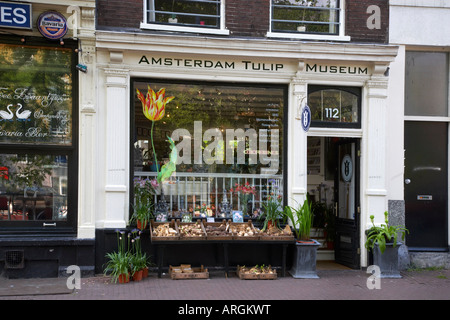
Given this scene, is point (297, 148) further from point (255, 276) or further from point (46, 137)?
point (46, 137)

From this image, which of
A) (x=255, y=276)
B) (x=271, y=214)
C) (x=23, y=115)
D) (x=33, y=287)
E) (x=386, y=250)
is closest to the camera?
(x=33, y=287)

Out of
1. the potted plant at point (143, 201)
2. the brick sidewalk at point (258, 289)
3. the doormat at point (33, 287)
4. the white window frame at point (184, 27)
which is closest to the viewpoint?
the brick sidewalk at point (258, 289)

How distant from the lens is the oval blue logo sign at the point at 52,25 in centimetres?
866

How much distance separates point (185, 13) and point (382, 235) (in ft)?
18.7

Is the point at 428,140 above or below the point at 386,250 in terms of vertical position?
above

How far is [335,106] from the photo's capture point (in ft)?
32.6

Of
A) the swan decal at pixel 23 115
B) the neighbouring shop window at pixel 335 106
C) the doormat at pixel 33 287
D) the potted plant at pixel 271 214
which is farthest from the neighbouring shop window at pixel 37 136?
the neighbouring shop window at pixel 335 106

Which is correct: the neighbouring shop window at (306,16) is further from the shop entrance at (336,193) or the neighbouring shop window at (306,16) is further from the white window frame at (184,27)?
the shop entrance at (336,193)

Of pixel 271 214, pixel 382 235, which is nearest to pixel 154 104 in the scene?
pixel 271 214

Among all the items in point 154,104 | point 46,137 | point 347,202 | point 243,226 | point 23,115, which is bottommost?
point 243,226

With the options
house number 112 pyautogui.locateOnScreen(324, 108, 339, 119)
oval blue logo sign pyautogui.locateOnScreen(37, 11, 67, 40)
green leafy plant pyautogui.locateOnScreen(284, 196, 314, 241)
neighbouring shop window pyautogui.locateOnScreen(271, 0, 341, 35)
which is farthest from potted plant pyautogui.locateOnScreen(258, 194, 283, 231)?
oval blue logo sign pyautogui.locateOnScreen(37, 11, 67, 40)

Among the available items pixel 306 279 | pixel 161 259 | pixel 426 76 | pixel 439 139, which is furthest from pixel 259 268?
pixel 426 76

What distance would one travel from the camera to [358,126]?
995 cm

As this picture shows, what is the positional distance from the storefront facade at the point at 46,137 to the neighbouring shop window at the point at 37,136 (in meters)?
0.02
